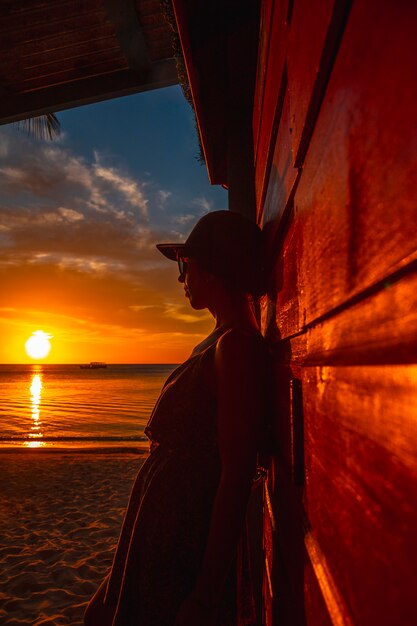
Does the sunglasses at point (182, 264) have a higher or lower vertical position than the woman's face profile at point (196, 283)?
higher

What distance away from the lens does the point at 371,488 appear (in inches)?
18.5

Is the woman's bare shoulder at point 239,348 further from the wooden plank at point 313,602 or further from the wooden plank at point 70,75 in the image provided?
the wooden plank at point 70,75

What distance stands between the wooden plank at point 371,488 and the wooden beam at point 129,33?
4442mm

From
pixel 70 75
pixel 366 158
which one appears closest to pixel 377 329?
pixel 366 158

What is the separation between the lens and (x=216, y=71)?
10.9 feet

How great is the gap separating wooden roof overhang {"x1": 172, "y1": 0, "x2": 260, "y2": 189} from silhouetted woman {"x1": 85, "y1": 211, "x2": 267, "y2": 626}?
5.73ft

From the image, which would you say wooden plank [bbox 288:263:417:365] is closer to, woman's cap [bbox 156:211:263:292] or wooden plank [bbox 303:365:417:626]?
wooden plank [bbox 303:365:417:626]

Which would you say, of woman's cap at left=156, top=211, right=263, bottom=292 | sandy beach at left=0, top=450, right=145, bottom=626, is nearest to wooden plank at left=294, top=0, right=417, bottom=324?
woman's cap at left=156, top=211, right=263, bottom=292

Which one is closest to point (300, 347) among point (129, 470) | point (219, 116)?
point (219, 116)

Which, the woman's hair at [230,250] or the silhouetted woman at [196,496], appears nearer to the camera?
the silhouetted woman at [196,496]

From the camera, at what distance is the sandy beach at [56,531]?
4.08 metres

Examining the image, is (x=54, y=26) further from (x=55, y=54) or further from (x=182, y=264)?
(x=182, y=264)

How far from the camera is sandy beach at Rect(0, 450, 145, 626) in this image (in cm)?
408

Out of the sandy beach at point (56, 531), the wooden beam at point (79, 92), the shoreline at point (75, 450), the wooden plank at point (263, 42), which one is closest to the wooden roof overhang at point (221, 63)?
the wooden plank at point (263, 42)
